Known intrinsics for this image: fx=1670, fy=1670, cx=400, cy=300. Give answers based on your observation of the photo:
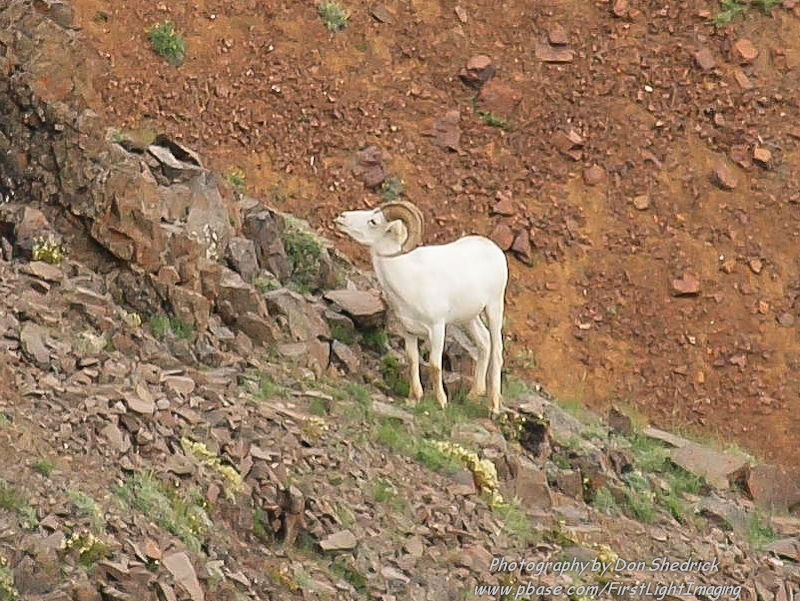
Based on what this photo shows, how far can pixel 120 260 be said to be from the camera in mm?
14656

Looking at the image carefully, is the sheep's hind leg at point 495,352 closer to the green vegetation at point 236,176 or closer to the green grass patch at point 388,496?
the green grass patch at point 388,496

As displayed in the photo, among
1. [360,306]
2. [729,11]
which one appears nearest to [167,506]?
[360,306]

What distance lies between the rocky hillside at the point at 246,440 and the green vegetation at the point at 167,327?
0.8 inches

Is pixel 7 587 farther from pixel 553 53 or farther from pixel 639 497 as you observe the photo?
pixel 553 53

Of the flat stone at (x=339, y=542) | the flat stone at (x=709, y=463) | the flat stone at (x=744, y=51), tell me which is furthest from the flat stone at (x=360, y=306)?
the flat stone at (x=744, y=51)

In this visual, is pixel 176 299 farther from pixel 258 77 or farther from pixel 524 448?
pixel 258 77

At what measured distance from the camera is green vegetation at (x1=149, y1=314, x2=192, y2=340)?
556 inches

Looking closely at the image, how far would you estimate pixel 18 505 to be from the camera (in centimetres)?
1027

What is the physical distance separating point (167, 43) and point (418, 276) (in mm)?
10555

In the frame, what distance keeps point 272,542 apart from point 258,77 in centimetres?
1394

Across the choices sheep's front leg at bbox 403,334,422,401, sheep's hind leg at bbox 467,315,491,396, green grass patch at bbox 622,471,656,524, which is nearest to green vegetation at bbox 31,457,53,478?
sheep's front leg at bbox 403,334,422,401

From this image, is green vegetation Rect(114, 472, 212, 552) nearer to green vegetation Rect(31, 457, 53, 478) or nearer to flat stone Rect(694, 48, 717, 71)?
green vegetation Rect(31, 457, 53, 478)

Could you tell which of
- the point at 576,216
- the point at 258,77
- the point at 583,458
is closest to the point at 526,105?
the point at 576,216

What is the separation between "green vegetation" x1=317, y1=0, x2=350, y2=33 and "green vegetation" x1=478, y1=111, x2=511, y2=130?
2584 mm
